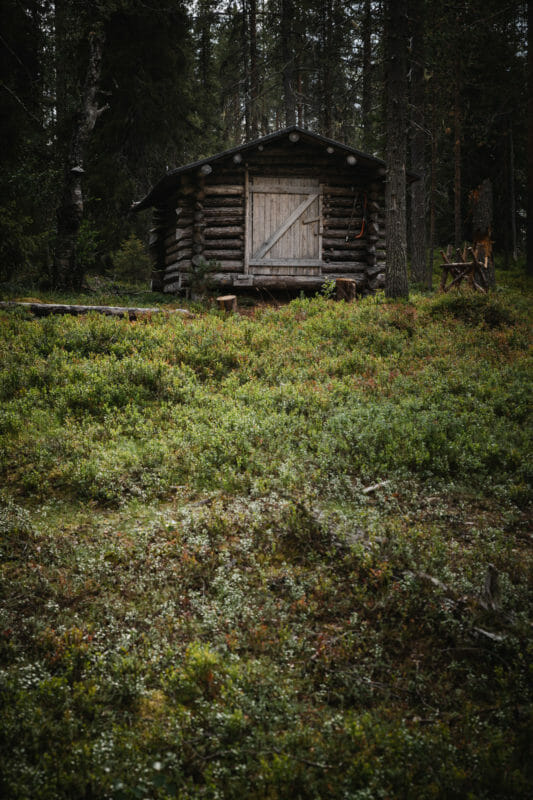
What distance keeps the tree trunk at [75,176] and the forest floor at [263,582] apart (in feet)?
27.8

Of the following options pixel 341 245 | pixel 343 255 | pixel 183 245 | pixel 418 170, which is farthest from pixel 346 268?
pixel 418 170

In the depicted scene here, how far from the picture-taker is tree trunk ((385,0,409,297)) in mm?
13648

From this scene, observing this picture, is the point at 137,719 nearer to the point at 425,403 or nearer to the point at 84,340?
the point at 425,403

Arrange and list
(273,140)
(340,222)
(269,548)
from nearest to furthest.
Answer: (269,548), (273,140), (340,222)

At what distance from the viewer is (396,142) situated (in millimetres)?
14117

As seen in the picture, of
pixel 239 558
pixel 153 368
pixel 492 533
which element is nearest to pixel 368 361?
pixel 153 368

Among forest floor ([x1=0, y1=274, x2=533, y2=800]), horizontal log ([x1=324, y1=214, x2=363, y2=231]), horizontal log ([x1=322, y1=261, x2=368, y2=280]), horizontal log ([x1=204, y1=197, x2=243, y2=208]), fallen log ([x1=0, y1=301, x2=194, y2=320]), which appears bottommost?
forest floor ([x1=0, y1=274, x2=533, y2=800])

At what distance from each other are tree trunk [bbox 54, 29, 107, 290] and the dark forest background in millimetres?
46

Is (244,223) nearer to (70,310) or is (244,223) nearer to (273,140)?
(273,140)

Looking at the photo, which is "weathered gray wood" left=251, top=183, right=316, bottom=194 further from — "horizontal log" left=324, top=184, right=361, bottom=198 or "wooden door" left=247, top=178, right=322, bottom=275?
"horizontal log" left=324, top=184, right=361, bottom=198

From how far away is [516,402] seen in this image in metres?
7.48

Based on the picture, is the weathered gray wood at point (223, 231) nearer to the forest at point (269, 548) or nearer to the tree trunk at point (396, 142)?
the forest at point (269, 548)

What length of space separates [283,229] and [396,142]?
4739mm

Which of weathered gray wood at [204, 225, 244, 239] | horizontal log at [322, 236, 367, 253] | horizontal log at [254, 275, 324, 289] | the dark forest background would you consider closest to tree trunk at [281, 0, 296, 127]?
the dark forest background
